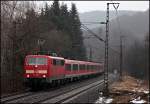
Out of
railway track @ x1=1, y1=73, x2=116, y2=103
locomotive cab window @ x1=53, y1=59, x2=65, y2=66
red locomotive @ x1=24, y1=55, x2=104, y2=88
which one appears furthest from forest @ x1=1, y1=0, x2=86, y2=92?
railway track @ x1=1, y1=73, x2=116, y2=103

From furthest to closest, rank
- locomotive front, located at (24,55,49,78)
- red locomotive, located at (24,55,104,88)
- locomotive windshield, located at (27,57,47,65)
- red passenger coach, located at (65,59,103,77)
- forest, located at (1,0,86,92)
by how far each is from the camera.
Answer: red passenger coach, located at (65,59,103,77) → locomotive windshield, located at (27,57,47,65) → locomotive front, located at (24,55,49,78) → red locomotive, located at (24,55,104,88) → forest, located at (1,0,86,92)

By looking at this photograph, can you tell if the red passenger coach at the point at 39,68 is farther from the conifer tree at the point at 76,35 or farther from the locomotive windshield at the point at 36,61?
the conifer tree at the point at 76,35

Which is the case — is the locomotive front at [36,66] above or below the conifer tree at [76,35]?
below

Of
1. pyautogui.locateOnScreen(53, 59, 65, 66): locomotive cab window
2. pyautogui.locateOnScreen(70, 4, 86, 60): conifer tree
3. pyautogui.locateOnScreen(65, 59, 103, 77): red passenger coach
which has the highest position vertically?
pyautogui.locateOnScreen(70, 4, 86, 60): conifer tree

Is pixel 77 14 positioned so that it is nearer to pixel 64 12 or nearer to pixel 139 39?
pixel 64 12

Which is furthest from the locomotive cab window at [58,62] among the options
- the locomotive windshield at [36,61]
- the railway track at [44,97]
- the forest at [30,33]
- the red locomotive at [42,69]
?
the railway track at [44,97]

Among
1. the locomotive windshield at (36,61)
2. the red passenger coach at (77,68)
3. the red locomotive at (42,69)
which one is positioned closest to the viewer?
the red locomotive at (42,69)

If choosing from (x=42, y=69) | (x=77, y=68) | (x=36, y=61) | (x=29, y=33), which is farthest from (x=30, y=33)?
(x=77, y=68)

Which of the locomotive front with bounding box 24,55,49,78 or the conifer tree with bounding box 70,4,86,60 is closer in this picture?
the conifer tree with bounding box 70,4,86,60

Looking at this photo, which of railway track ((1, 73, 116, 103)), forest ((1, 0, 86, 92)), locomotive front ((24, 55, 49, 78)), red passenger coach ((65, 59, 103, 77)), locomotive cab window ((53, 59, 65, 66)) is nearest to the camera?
railway track ((1, 73, 116, 103))

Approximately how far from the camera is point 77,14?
31.9m

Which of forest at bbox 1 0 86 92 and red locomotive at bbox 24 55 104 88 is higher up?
forest at bbox 1 0 86 92

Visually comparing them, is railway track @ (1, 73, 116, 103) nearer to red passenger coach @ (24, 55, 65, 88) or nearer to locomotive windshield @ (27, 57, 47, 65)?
red passenger coach @ (24, 55, 65, 88)

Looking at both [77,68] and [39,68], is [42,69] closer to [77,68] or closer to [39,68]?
[39,68]
